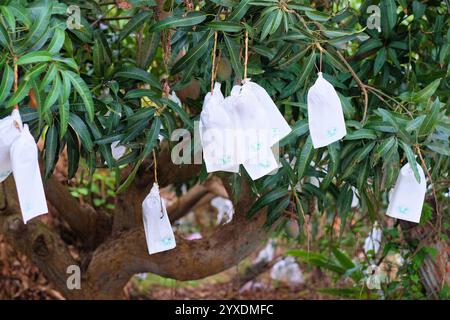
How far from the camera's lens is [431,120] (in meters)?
1.77

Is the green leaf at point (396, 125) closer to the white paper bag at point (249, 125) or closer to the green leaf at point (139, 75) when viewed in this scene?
the white paper bag at point (249, 125)

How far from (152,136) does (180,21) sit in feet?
1.02

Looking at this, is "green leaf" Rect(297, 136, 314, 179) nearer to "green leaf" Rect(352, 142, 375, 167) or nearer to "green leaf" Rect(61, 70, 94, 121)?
"green leaf" Rect(352, 142, 375, 167)

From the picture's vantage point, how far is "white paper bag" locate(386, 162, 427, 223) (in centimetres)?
180

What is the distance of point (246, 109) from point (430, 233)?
4.36ft

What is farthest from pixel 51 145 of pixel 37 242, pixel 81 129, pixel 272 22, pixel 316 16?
pixel 37 242

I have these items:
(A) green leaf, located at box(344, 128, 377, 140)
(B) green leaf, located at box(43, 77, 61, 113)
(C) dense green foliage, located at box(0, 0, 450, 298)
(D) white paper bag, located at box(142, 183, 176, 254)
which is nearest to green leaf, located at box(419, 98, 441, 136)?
(C) dense green foliage, located at box(0, 0, 450, 298)

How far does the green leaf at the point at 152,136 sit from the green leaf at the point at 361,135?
494 millimetres

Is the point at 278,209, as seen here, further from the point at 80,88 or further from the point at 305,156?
the point at 80,88

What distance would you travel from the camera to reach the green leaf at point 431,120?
5.75 feet

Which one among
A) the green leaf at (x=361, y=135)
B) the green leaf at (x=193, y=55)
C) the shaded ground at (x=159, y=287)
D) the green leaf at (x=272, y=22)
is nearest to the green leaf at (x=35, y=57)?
the green leaf at (x=193, y=55)

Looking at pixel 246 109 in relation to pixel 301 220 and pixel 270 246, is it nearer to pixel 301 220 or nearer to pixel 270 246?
pixel 301 220
